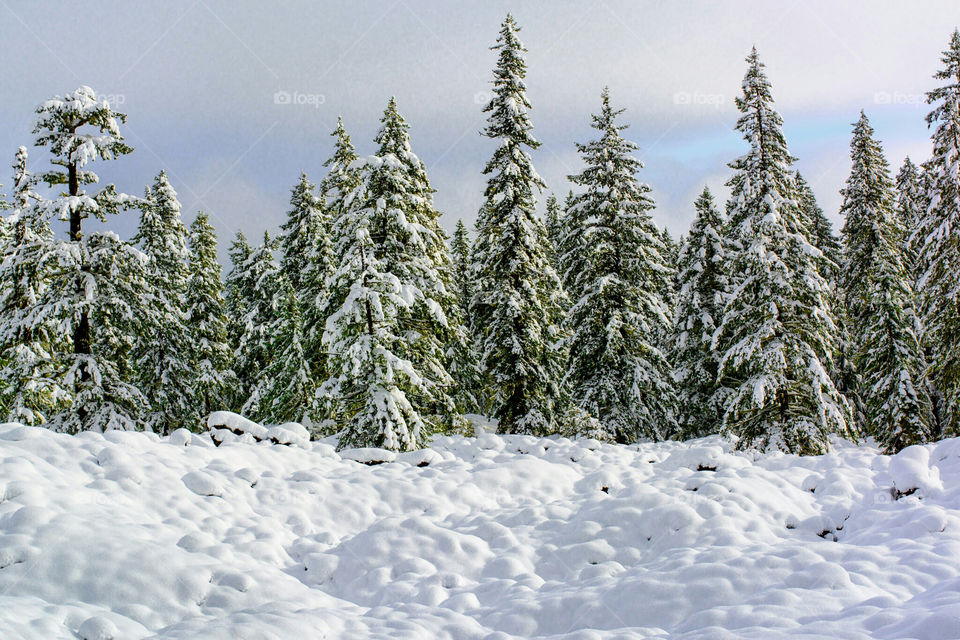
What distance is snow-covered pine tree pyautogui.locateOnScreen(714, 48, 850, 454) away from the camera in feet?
57.7

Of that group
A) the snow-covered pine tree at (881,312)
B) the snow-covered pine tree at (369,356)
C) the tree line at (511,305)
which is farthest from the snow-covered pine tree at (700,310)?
the snow-covered pine tree at (369,356)

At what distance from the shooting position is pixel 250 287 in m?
31.2

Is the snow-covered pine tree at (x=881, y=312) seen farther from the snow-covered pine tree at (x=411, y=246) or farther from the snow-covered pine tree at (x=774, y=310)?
the snow-covered pine tree at (x=411, y=246)

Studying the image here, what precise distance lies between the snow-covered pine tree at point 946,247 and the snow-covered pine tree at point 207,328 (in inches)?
1322

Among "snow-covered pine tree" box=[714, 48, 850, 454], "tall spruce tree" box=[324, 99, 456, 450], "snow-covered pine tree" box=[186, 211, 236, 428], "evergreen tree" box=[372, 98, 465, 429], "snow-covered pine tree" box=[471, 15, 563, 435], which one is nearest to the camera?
"tall spruce tree" box=[324, 99, 456, 450]

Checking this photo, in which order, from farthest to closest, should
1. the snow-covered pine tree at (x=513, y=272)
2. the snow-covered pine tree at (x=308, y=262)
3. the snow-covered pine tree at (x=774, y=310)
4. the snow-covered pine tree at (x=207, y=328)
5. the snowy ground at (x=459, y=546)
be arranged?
the snow-covered pine tree at (x=207, y=328)
the snow-covered pine tree at (x=308, y=262)
the snow-covered pine tree at (x=513, y=272)
the snow-covered pine tree at (x=774, y=310)
the snowy ground at (x=459, y=546)

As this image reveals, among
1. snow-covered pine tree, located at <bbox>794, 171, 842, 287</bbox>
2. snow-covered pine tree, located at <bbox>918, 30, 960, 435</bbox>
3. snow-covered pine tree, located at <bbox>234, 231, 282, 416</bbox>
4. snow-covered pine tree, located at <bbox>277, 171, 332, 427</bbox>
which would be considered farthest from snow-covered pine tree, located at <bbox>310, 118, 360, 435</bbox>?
snow-covered pine tree, located at <bbox>794, 171, 842, 287</bbox>

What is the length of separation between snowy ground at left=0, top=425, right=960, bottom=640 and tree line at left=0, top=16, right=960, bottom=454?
20.0 ft

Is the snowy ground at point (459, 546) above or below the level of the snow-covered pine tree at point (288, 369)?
below

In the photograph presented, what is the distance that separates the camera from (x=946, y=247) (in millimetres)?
19281

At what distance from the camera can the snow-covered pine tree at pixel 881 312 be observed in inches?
917

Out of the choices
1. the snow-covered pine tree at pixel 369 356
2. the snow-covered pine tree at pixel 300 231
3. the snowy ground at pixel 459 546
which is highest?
the snow-covered pine tree at pixel 300 231

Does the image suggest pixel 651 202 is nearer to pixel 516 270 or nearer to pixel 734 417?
pixel 516 270

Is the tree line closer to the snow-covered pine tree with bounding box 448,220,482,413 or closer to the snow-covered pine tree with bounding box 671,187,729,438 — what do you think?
the snow-covered pine tree with bounding box 671,187,729,438
